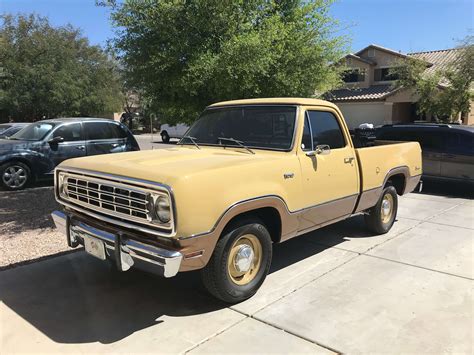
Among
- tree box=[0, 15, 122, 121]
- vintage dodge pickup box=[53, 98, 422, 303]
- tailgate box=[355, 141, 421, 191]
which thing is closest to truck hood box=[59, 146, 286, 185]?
vintage dodge pickup box=[53, 98, 422, 303]

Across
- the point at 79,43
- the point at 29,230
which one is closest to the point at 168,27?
the point at 29,230

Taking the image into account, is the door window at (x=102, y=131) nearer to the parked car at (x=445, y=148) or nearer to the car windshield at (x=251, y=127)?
the car windshield at (x=251, y=127)

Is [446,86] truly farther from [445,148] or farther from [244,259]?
[244,259]

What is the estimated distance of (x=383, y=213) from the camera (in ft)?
21.6

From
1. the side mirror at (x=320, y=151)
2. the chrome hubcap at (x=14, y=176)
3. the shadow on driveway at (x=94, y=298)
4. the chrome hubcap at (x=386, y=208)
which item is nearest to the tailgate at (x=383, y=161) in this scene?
the chrome hubcap at (x=386, y=208)

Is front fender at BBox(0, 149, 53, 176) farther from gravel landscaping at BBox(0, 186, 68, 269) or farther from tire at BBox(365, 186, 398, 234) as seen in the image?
tire at BBox(365, 186, 398, 234)

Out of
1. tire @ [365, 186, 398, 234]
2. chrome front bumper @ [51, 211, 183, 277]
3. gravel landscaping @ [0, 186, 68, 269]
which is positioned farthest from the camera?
tire @ [365, 186, 398, 234]

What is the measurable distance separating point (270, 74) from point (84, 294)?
4682 millimetres

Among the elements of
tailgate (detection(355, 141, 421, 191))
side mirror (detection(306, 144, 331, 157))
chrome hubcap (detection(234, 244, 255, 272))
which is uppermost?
side mirror (detection(306, 144, 331, 157))

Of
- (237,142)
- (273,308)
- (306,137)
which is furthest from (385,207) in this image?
(273,308)

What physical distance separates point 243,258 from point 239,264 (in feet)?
0.23

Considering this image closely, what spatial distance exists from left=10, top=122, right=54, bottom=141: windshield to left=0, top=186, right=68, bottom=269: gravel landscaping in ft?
4.86

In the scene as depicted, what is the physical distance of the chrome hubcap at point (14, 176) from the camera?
9.62m

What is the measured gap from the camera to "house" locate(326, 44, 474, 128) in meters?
28.7
